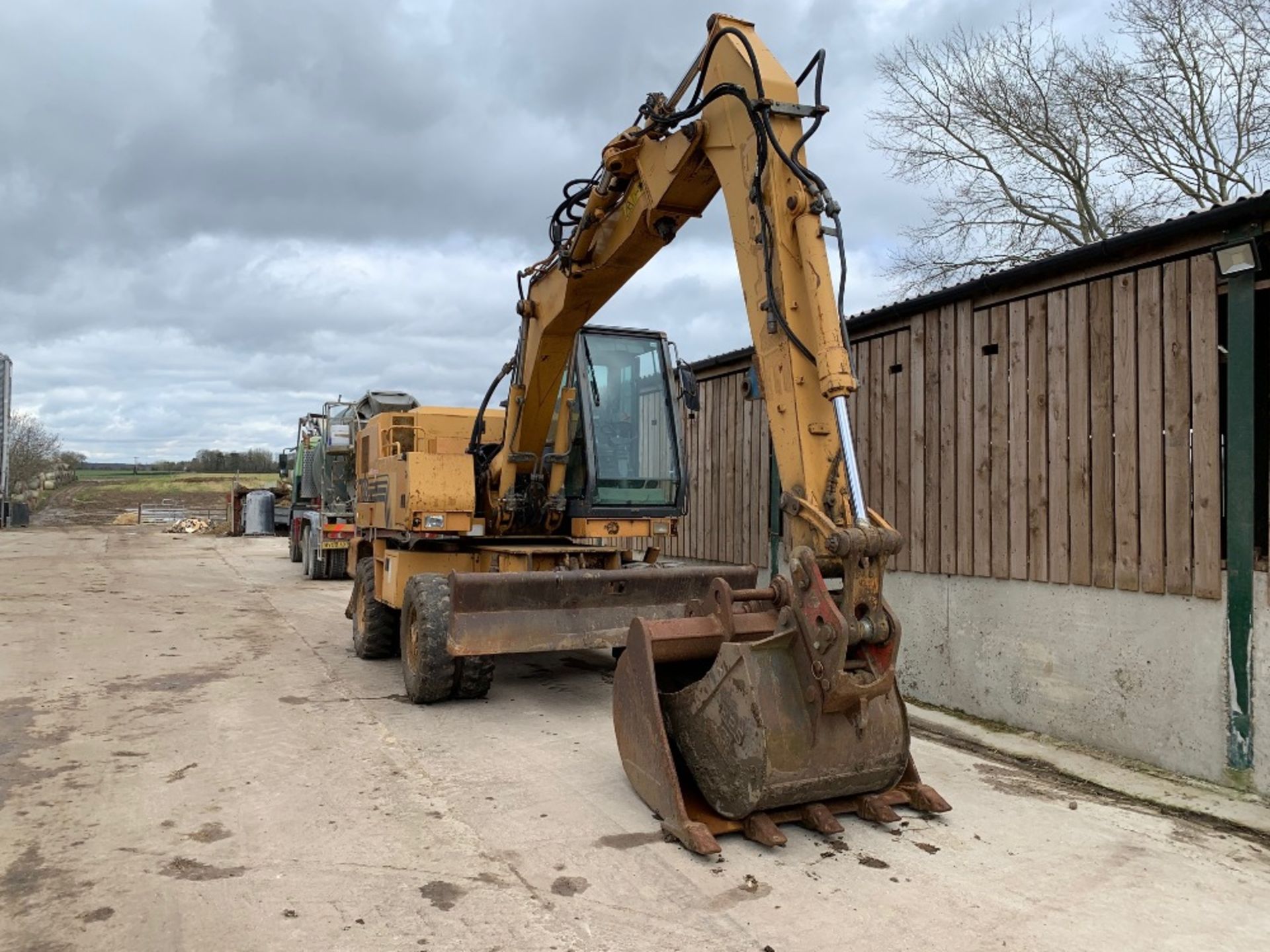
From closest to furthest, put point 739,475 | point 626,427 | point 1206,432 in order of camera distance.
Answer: point 1206,432, point 626,427, point 739,475

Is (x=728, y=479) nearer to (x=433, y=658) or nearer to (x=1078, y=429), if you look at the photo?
(x=1078, y=429)

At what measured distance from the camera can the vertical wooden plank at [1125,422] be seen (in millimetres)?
5469

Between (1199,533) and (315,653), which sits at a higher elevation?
(1199,533)

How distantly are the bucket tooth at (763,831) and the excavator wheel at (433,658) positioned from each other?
9.02 feet

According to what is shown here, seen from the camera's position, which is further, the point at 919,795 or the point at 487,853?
the point at 919,795

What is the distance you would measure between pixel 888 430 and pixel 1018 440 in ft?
4.50

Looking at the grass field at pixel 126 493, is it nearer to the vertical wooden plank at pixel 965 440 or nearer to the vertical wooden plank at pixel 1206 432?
the vertical wooden plank at pixel 965 440

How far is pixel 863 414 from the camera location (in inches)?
309

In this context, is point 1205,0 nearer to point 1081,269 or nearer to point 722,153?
point 1081,269

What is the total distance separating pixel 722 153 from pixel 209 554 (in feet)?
71.4

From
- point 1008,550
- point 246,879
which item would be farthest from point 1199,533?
point 246,879

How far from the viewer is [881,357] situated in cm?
764

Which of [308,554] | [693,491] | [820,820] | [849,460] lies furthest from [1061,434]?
[308,554]

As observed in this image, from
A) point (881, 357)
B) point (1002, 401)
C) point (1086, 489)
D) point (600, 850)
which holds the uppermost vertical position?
point (881, 357)
